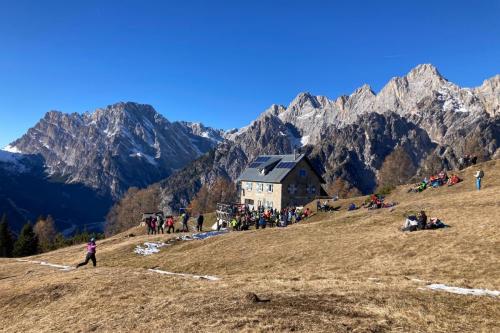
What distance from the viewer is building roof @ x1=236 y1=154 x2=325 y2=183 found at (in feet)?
280

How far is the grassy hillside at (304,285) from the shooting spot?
1570 centimetres

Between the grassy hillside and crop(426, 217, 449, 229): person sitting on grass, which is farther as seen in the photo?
crop(426, 217, 449, 229): person sitting on grass

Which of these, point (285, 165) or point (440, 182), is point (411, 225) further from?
point (285, 165)

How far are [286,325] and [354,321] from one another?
241cm

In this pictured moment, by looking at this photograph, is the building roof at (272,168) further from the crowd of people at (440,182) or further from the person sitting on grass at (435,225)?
the person sitting on grass at (435,225)

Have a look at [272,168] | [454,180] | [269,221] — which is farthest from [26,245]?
[454,180]

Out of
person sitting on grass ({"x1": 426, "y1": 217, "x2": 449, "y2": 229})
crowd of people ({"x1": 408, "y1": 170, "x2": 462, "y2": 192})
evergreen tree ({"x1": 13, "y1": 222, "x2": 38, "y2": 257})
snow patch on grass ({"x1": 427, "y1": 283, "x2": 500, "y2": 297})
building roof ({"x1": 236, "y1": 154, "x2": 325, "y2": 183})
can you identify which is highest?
building roof ({"x1": 236, "y1": 154, "x2": 325, "y2": 183})

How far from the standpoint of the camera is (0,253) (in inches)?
4129

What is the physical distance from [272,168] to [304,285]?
227ft

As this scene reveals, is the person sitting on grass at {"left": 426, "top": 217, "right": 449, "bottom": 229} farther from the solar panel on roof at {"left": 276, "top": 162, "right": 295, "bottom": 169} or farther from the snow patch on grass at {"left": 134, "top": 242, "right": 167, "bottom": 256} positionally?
the solar panel on roof at {"left": 276, "top": 162, "right": 295, "bottom": 169}

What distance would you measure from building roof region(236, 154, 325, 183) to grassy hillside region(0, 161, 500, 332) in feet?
141

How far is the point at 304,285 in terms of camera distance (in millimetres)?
21844

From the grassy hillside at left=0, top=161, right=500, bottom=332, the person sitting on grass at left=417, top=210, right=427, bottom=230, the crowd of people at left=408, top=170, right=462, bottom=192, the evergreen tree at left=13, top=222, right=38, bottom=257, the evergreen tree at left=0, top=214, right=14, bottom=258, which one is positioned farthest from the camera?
the evergreen tree at left=0, top=214, right=14, bottom=258

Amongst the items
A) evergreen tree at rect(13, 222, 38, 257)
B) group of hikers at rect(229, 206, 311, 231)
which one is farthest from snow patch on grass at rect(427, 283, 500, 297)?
evergreen tree at rect(13, 222, 38, 257)
